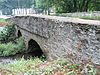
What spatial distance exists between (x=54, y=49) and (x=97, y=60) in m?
2.17

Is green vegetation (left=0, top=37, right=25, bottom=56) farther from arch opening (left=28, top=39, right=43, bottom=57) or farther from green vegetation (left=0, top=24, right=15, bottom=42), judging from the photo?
green vegetation (left=0, top=24, right=15, bottom=42)

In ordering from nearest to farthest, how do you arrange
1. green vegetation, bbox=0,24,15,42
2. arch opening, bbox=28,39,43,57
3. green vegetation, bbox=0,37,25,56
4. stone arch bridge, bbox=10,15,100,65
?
stone arch bridge, bbox=10,15,100,65 < green vegetation, bbox=0,37,25,56 < arch opening, bbox=28,39,43,57 < green vegetation, bbox=0,24,15,42

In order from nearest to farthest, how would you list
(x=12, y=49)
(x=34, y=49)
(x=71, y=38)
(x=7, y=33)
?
(x=71, y=38), (x=12, y=49), (x=34, y=49), (x=7, y=33)

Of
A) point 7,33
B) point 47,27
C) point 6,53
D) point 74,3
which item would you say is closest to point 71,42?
point 47,27

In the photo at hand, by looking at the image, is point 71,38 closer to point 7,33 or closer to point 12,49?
point 12,49

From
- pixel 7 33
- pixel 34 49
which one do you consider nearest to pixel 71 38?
pixel 34 49

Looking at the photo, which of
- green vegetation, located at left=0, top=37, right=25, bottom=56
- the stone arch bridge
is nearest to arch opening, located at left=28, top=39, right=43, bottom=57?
green vegetation, located at left=0, top=37, right=25, bottom=56

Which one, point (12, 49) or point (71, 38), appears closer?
point (71, 38)

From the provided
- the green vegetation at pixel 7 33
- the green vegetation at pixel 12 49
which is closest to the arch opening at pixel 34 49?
the green vegetation at pixel 12 49

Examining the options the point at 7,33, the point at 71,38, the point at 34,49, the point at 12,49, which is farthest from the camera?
the point at 7,33

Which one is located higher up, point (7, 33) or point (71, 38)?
point (71, 38)

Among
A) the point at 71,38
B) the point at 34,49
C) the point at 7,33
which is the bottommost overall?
the point at 34,49

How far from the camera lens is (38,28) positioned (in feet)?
21.9

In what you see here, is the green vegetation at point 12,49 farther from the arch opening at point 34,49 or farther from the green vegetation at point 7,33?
the green vegetation at point 7,33
